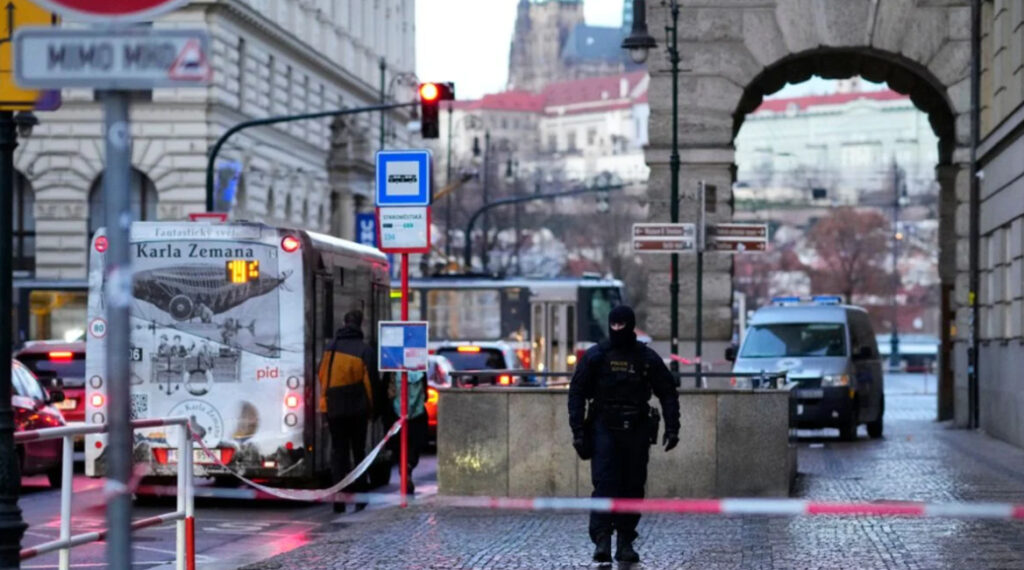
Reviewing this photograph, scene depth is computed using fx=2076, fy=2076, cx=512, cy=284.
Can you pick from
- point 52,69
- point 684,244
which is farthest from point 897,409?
point 52,69

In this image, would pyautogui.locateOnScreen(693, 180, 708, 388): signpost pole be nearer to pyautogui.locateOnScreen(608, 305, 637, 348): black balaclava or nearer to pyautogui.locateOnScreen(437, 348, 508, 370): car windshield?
pyautogui.locateOnScreen(437, 348, 508, 370): car windshield

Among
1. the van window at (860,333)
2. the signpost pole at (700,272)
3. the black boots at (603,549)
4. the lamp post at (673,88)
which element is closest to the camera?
the black boots at (603,549)

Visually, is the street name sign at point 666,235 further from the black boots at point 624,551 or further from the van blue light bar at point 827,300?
the black boots at point 624,551

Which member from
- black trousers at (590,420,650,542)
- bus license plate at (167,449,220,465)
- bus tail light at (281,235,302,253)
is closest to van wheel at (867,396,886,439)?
bus tail light at (281,235,302,253)

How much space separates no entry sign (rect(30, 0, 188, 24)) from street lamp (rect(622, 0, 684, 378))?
23.9 metres

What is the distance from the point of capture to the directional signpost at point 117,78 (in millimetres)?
5680

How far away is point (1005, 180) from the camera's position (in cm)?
2984

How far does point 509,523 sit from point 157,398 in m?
5.05

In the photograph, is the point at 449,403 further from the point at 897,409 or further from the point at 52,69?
the point at 897,409

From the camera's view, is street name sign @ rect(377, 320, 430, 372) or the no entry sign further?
street name sign @ rect(377, 320, 430, 372)

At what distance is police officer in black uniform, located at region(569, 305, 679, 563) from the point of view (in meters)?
13.3

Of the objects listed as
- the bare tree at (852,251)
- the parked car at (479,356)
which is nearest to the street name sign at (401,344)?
the parked car at (479,356)

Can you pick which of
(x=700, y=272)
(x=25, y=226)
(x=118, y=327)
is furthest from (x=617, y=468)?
(x=25, y=226)

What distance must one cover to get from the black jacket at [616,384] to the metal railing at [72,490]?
2.53 m
